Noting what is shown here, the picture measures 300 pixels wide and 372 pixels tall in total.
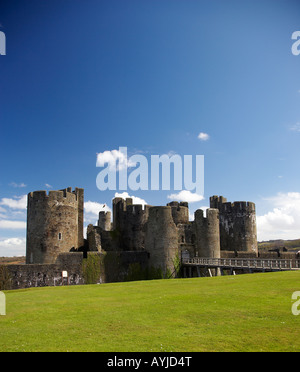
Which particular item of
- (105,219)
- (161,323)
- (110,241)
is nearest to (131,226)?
(110,241)

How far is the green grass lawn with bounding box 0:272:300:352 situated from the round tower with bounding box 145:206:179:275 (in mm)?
23938

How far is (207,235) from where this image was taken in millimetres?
47562

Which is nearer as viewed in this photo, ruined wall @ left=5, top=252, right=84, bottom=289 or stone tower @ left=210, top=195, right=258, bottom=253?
ruined wall @ left=5, top=252, right=84, bottom=289

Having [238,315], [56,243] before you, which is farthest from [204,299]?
[56,243]

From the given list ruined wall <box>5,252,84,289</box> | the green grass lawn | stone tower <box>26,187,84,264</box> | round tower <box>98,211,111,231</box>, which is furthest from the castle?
the green grass lawn

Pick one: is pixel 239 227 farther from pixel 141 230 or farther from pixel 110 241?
A: pixel 110 241

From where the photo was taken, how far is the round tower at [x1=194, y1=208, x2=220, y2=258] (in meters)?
47.4

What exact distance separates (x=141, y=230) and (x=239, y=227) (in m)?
16.7

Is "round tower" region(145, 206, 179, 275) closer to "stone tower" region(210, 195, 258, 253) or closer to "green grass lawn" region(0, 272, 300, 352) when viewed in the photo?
"stone tower" region(210, 195, 258, 253)

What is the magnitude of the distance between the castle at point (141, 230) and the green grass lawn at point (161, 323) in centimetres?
2225

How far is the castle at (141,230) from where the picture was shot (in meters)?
40.0

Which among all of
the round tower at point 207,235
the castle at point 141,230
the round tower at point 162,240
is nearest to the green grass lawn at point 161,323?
the castle at point 141,230
